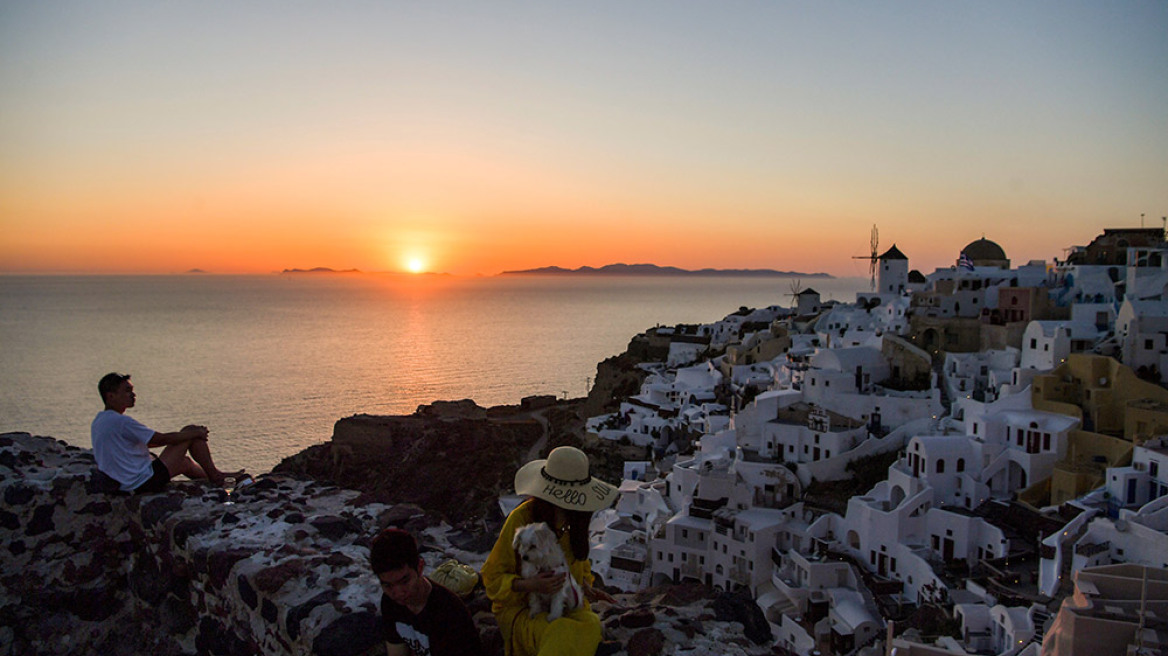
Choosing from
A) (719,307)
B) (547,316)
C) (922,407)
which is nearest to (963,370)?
(922,407)

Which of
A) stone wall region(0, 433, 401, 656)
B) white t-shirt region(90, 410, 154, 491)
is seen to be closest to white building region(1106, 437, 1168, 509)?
stone wall region(0, 433, 401, 656)

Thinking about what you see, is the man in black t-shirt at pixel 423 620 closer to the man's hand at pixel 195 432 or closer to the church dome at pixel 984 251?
the man's hand at pixel 195 432

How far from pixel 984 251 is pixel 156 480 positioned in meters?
36.4

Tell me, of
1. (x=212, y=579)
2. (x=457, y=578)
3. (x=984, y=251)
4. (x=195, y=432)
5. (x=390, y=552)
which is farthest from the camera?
(x=984, y=251)

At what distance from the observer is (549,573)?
3.29 meters

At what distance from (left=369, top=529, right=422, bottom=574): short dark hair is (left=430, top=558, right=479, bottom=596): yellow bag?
27.5 inches

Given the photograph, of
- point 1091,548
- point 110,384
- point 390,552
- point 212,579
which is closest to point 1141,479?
point 1091,548

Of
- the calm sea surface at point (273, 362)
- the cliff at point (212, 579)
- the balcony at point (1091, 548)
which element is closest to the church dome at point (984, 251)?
the balcony at point (1091, 548)

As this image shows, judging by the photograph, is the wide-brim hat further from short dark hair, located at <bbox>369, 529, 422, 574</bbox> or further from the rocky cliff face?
the rocky cliff face

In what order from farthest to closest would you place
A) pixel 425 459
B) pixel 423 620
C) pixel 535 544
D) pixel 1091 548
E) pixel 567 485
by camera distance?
pixel 425 459, pixel 1091 548, pixel 567 485, pixel 535 544, pixel 423 620

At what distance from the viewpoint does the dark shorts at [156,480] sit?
15.8 feet

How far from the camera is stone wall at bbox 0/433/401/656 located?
3.94 metres

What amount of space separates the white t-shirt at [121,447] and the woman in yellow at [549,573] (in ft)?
9.74

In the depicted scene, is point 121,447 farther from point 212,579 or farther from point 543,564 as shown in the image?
point 543,564
